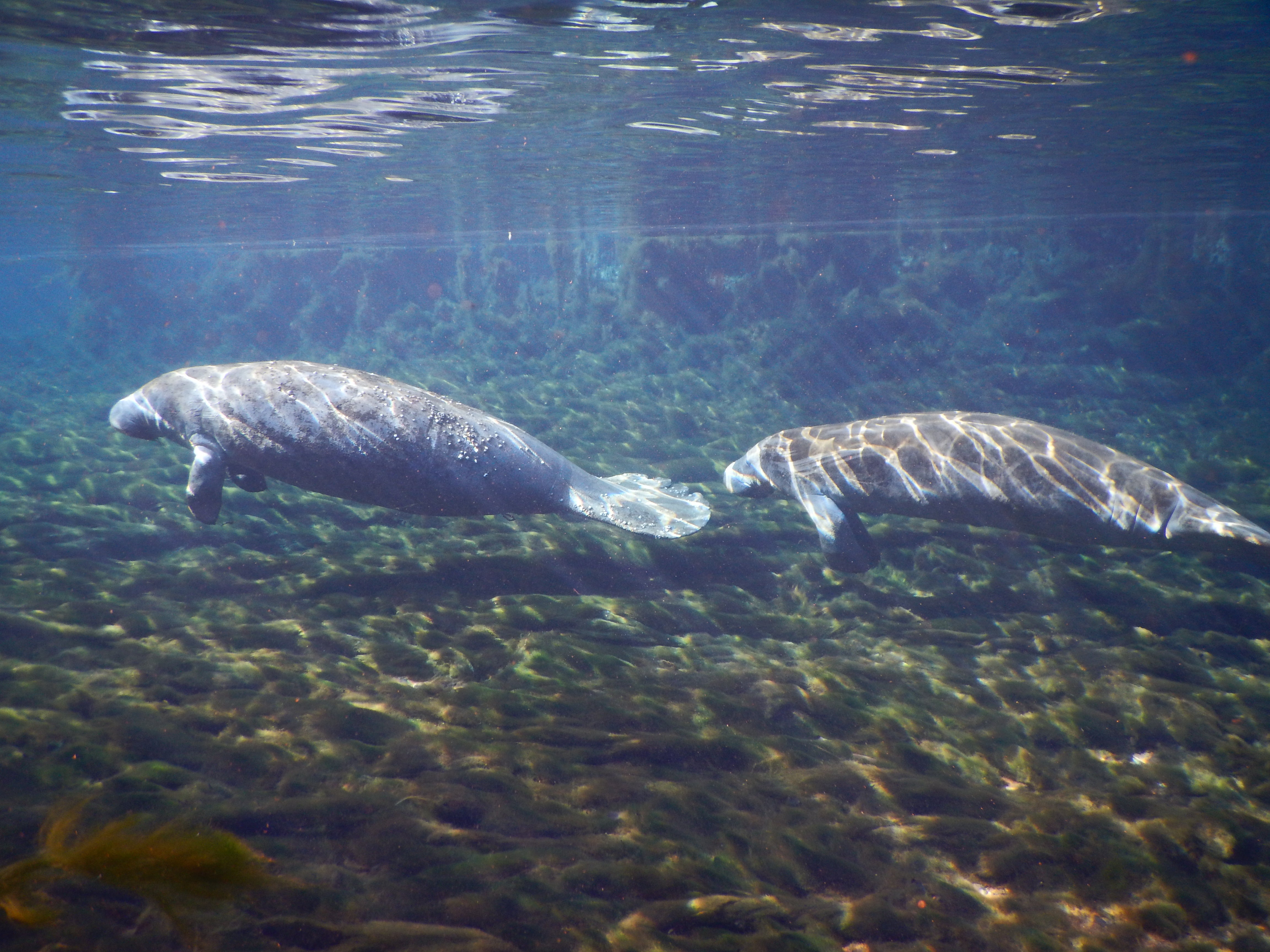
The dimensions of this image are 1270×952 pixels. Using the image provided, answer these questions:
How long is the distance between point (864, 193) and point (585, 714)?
23138 millimetres

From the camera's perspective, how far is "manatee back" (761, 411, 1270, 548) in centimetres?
596

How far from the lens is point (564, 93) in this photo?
11.5m

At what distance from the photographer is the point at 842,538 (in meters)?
7.11

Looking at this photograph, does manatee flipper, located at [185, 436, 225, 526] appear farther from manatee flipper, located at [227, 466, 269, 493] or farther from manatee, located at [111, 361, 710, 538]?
manatee flipper, located at [227, 466, 269, 493]

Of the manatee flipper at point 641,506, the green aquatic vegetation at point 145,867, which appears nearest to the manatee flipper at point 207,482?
the manatee flipper at point 641,506

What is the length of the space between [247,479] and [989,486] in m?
7.59

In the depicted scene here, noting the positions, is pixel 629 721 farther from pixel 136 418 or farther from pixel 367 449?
pixel 136 418

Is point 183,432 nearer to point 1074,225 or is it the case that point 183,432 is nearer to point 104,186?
point 104,186

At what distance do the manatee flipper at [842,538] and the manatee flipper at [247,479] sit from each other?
5953 mm

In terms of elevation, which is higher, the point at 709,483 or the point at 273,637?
the point at 273,637

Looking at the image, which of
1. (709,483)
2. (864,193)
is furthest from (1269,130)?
(709,483)

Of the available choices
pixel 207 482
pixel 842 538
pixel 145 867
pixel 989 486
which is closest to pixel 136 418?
pixel 207 482

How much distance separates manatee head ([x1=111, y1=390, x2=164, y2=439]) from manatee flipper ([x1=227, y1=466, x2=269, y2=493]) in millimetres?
929

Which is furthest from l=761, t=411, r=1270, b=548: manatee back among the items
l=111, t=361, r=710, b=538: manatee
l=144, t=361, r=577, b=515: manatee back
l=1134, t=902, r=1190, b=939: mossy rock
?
l=1134, t=902, r=1190, b=939: mossy rock
